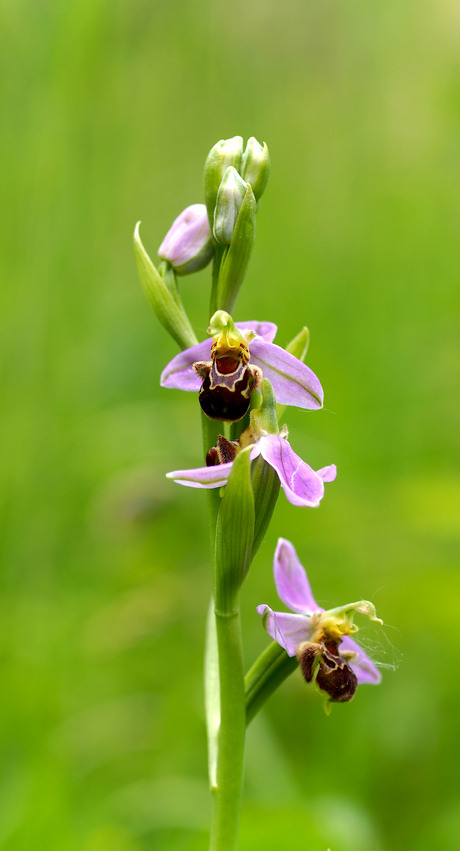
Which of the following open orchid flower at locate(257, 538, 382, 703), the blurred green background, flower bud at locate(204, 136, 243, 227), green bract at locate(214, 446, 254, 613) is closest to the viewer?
green bract at locate(214, 446, 254, 613)

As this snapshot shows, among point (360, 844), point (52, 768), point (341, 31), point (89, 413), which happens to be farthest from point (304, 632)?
point (341, 31)

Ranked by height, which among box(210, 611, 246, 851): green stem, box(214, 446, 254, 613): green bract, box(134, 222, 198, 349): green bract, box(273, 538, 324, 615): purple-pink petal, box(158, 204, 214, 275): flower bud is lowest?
box(210, 611, 246, 851): green stem

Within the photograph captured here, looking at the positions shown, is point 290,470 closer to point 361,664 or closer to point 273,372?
point 273,372

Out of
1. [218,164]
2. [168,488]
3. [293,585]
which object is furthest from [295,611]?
[168,488]

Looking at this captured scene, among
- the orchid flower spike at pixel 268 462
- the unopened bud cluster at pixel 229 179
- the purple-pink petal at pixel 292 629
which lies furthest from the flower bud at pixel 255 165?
the purple-pink petal at pixel 292 629

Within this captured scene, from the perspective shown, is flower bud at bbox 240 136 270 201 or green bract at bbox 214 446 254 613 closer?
green bract at bbox 214 446 254 613

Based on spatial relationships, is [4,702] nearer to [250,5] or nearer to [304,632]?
[304,632]

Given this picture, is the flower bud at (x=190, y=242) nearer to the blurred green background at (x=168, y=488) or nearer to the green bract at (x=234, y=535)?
the green bract at (x=234, y=535)

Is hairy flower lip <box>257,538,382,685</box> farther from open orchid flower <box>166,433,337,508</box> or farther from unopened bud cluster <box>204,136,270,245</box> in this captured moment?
unopened bud cluster <box>204,136,270,245</box>

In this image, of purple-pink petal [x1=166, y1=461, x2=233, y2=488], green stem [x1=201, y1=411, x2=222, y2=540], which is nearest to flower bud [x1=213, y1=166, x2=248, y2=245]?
green stem [x1=201, y1=411, x2=222, y2=540]
